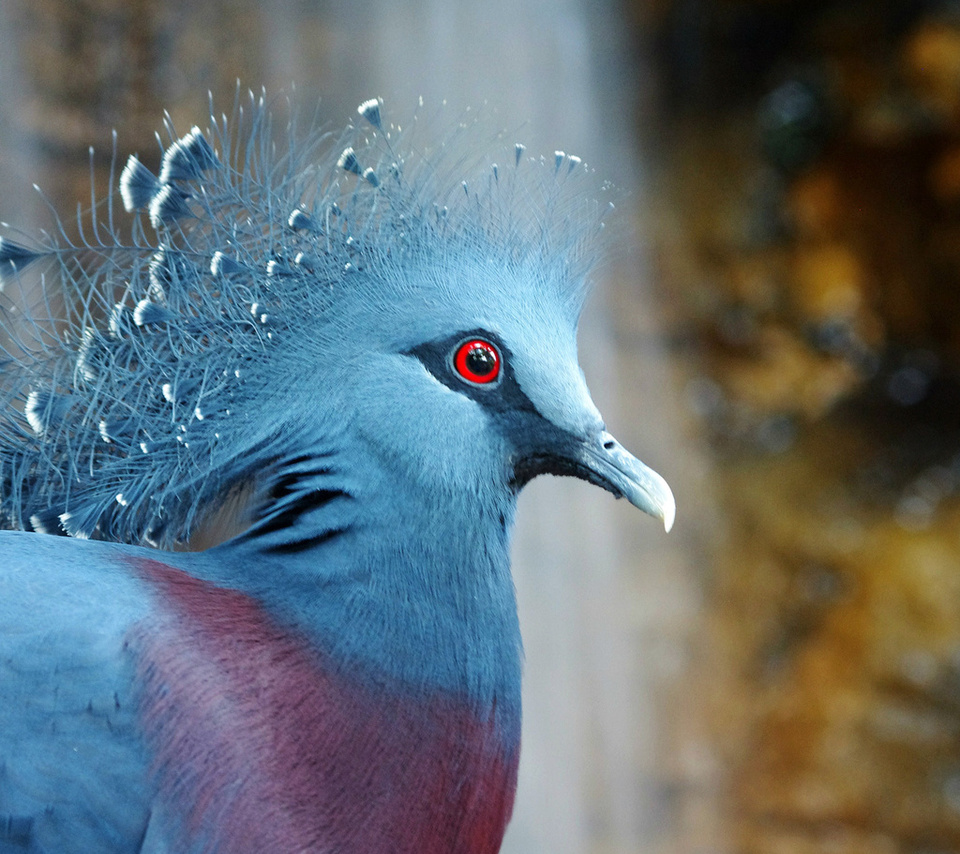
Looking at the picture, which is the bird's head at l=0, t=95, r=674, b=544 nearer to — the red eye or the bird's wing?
the red eye

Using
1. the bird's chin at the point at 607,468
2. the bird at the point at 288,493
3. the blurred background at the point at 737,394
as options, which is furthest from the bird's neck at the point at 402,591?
the blurred background at the point at 737,394

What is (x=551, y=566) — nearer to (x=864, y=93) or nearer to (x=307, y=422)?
(x=864, y=93)

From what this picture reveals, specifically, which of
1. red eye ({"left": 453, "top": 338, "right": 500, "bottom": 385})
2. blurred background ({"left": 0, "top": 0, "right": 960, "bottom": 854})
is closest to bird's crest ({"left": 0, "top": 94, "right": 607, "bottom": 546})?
red eye ({"left": 453, "top": 338, "right": 500, "bottom": 385})

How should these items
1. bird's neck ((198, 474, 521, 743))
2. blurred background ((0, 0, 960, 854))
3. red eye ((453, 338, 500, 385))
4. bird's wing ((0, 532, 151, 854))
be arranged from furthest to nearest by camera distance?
blurred background ((0, 0, 960, 854))
red eye ((453, 338, 500, 385))
bird's neck ((198, 474, 521, 743))
bird's wing ((0, 532, 151, 854))

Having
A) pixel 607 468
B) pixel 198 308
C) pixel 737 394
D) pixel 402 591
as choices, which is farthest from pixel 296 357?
pixel 737 394

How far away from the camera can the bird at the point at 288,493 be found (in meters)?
1.09

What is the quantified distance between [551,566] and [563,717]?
2.44 feet

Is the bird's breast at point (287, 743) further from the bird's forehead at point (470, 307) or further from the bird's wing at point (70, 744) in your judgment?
the bird's forehead at point (470, 307)

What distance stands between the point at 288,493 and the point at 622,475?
434 millimetres

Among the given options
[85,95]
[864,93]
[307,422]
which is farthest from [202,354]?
[864,93]

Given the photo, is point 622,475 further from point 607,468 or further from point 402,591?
point 402,591

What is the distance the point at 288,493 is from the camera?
1.27 m

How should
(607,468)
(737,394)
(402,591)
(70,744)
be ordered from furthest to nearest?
(737,394), (607,468), (402,591), (70,744)

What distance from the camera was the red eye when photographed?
129cm
